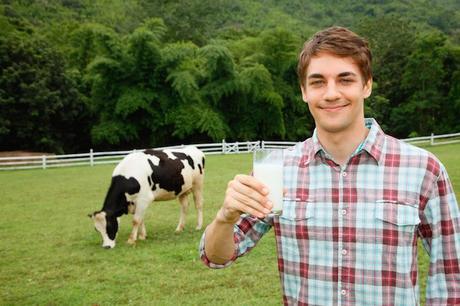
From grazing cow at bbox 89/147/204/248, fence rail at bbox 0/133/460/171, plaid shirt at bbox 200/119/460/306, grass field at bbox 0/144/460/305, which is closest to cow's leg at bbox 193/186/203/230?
grazing cow at bbox 89/147/204/248

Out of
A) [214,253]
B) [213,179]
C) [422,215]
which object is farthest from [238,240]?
[213,179]

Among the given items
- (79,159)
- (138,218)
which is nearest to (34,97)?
(79,159)

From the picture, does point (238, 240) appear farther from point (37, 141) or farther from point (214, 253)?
point (37, 141)

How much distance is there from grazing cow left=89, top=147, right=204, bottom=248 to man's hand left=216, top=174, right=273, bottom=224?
245 inches

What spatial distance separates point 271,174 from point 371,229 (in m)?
0.43

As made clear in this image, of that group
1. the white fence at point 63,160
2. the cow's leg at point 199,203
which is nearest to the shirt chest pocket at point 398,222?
the cow's leg at point 199,203

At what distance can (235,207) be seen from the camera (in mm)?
1614

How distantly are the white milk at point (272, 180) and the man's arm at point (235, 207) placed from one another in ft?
0.21

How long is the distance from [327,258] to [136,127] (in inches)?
1177

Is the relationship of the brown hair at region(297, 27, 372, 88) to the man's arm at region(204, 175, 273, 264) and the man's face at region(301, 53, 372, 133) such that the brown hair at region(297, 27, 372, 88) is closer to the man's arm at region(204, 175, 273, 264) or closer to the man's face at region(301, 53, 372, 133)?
the man's face at region(301, 53, 372, 133)

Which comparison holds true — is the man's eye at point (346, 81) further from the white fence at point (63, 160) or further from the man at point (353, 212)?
the white fence at point (63, 160)

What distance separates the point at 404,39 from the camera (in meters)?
44.6

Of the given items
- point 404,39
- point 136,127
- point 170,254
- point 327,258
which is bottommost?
point 170,254

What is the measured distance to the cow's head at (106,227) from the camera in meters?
7.49
